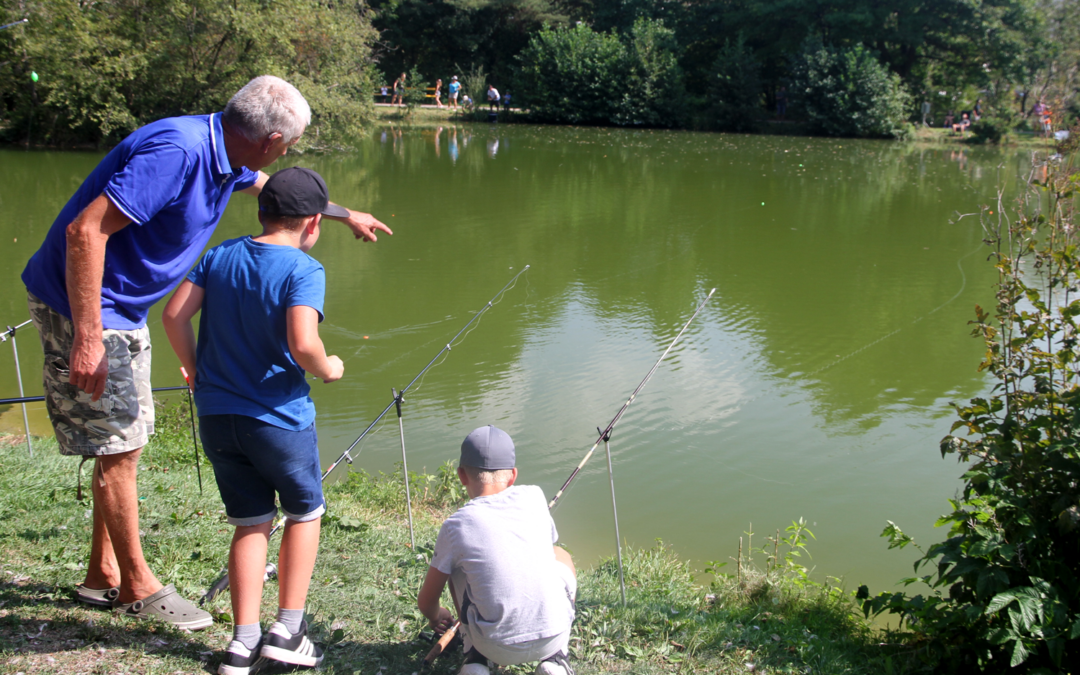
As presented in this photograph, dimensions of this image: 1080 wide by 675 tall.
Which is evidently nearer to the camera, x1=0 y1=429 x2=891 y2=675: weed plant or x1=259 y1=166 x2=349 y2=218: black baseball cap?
x1=259 y1=166 x2=349 y2=218: black baseball cap

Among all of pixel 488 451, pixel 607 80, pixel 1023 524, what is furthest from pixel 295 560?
pixel 607 80

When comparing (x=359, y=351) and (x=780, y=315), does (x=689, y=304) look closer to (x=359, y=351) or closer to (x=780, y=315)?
(x=780, y=315)

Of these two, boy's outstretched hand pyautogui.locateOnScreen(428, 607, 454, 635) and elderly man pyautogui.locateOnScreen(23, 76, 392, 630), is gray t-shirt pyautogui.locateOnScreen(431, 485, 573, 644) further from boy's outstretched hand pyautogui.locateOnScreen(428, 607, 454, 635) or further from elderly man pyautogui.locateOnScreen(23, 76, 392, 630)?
elderly man pyautogui.locateOnScreen(23, 76, 392, 630)

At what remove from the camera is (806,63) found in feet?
96.3

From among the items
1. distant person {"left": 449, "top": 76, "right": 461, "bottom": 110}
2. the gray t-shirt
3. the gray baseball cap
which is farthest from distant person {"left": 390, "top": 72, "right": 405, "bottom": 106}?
the gray t-shirt

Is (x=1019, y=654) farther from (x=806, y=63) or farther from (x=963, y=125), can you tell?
(x=963, y=125)

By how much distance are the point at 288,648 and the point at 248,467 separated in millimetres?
474

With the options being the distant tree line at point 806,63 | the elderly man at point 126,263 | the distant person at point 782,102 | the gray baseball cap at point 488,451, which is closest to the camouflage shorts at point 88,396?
the elderly man at point 126,263

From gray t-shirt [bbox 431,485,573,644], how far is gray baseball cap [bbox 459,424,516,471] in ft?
0.25

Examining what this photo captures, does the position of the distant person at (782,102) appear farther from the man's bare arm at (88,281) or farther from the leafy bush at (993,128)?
the man's bare arm at (88,281)

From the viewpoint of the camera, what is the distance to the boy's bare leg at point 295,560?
2.16 metres

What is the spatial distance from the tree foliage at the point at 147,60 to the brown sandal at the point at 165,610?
16134 millimetres

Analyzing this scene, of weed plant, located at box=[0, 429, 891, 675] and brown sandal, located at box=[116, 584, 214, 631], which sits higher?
brown sandal, located at box=[116, 584, 214, 631]

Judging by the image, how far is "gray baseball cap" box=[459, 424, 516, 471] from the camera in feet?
7.01
